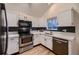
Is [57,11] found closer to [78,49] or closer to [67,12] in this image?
[67,12]

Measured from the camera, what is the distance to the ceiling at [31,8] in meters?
1.05

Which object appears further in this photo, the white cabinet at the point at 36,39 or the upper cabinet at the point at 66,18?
the white cabinet at the point at 36,39

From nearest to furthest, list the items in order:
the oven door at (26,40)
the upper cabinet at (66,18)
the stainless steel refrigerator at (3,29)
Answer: the stainless steel refrigerator at (3,29) → the upper cabinet at (66,18) → the oven door at (26,40)

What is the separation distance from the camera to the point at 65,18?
3.59ft

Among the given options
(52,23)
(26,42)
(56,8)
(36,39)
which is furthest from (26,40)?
(56,8)

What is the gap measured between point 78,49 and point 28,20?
725 mm

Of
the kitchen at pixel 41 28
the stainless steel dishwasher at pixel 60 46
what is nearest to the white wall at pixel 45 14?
the kitchen at pixel 41 28

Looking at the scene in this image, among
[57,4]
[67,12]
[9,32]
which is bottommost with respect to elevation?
[9,32]

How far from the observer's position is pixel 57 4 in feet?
3.48

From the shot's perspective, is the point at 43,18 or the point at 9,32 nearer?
the point at 9,32

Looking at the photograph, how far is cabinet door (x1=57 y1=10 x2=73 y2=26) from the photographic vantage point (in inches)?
41.1

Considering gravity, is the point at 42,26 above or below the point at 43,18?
below

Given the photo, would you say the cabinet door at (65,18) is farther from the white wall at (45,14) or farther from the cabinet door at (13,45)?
the cabinet door at (13,45)
